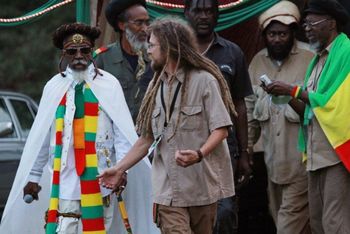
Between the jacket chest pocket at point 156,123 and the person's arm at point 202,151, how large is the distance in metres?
0.35

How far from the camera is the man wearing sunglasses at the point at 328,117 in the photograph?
9.20m

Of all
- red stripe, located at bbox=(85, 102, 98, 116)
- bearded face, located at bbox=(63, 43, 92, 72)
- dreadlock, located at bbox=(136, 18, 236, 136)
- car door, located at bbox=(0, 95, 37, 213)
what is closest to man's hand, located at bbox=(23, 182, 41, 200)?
red stripe, located at bbox=(85, 102, 98, 116)

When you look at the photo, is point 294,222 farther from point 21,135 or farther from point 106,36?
point 21,135

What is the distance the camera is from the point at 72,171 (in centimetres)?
913

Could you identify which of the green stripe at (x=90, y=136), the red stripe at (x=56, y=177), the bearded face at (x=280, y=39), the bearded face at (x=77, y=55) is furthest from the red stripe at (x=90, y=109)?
the bearded face at (x=280, y=39)

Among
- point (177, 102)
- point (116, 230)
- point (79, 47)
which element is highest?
point (79, 47)

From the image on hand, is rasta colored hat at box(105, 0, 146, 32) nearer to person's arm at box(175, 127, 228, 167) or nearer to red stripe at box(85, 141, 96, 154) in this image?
red stripe at box(85, 141, 96, 154)

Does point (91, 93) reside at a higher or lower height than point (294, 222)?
Result: higher

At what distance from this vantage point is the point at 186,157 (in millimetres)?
7777

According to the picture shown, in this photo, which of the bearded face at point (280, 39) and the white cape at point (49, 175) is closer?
the white cape at point (49, 175)

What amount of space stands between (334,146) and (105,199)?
1830 mm

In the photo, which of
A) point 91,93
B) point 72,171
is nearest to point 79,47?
point 91,93

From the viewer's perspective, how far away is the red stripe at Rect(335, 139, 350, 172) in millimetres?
9109

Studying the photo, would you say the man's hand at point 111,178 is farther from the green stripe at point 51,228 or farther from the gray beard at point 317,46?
the gray beard at point 317,46
